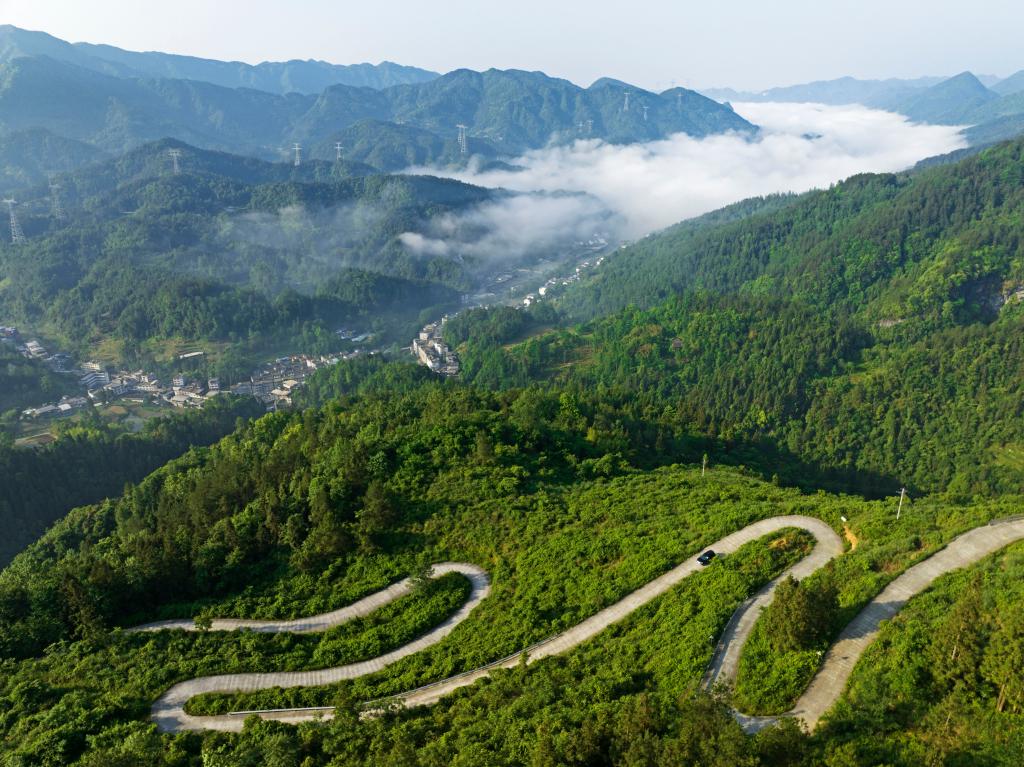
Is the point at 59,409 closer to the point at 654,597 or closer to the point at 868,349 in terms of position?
the point at 654,597

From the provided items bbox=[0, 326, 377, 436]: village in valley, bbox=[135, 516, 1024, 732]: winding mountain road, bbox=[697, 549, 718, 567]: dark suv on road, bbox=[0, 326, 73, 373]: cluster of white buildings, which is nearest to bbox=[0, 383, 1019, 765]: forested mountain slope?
bbox=[135, 516, 1024, 732]: winding mountain road

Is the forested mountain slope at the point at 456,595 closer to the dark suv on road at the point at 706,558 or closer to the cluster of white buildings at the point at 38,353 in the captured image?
the dark suv on road at the point at 706,558

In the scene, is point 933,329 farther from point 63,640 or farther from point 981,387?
point 63,640

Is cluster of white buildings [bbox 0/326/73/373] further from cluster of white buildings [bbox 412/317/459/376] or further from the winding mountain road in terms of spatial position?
the winding mountain road

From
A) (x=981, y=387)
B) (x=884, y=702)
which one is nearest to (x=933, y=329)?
(x=981, y=387)

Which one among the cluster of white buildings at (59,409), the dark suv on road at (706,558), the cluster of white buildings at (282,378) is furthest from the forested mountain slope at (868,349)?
the cluster of white buildings at (59,409)
